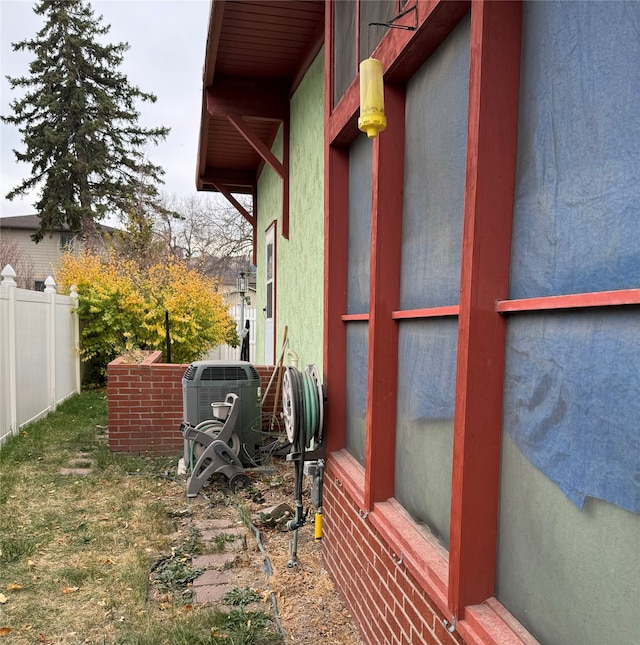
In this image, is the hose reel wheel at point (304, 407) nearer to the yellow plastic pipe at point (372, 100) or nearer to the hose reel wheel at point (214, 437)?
the hose reel wheel at point (214, 437)

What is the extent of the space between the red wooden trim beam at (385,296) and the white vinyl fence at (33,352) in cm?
516

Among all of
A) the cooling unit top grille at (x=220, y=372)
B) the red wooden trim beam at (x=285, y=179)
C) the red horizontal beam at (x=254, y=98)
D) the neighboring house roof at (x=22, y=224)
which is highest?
the neighboring house roof at (x=22, y=224)

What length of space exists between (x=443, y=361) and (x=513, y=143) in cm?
84

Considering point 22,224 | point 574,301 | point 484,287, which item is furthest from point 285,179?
point 22,224

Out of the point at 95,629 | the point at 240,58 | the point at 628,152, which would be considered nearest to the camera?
the point at 628,152

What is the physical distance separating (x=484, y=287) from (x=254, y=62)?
4.94 m

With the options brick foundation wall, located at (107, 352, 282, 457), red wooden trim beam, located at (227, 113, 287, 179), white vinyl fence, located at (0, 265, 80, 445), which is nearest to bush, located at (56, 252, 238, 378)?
white vinyl fence, located at (0, 265, 80, 445)

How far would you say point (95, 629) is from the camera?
8.80ft

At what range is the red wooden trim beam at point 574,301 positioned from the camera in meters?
1.12

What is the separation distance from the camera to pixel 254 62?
18.3ft

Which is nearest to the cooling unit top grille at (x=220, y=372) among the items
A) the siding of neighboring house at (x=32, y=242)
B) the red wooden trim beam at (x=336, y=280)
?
the red wooden trim beam at (x=336, y=280)

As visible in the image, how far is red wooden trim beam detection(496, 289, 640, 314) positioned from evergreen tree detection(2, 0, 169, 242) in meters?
24.7

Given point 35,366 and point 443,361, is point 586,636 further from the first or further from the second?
point 35,366

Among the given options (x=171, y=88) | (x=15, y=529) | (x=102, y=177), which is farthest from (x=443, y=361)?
(x=171, y=88)
